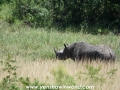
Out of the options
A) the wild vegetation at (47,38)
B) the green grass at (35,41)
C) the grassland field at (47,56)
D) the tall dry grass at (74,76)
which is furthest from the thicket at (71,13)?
the tall dry grass at (74,76)

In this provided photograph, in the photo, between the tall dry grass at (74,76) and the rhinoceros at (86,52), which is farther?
the rhinoceros at (86,52)

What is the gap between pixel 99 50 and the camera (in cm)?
1098

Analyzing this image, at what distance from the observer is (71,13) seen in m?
20.8

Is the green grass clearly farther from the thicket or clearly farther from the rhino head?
the thicket

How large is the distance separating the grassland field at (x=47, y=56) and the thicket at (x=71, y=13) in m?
1.46

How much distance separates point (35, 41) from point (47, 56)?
2.10 m

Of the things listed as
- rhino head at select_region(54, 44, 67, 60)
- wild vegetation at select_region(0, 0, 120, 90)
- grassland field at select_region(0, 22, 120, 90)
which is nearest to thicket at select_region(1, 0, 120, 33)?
wild vegetation at select_region(0, 0, 120, 90)

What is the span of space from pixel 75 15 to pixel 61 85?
15.7 meters

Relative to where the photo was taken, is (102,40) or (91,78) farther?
(102,40)

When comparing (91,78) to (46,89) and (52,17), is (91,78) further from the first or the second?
(52,17)

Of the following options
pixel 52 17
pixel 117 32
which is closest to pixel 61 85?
pixel 117 32

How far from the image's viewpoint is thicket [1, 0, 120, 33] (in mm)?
19453

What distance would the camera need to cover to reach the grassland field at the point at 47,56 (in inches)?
300

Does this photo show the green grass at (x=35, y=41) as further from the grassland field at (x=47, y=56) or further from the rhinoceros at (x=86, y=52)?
the rhinoceros at (x=86, y=52)
